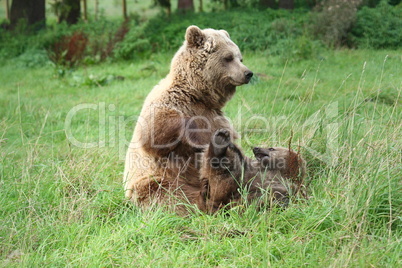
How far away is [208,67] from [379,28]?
18.4 feet

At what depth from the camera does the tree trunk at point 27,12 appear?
15.6 metres

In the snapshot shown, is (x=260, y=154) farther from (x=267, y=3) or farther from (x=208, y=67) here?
(x=267, y=3)

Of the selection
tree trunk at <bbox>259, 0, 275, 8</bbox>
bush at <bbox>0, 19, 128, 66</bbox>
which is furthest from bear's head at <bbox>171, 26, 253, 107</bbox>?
tree trunk at <bbox>259, 0, 275, 8</bbox>

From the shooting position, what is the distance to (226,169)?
13.1 feet

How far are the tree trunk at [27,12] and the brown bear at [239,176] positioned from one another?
13085 millimetres

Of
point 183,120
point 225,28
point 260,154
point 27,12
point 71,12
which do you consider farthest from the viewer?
point 71,12

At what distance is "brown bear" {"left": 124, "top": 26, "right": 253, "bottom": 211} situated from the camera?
426cm

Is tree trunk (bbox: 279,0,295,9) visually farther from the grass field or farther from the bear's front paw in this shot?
the bear's front paw

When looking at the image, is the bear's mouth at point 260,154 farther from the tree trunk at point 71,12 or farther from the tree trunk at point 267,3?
the tree trunk at point 267,3

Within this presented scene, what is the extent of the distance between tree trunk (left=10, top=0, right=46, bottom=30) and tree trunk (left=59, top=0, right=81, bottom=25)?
797 millimetres

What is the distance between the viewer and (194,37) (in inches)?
184

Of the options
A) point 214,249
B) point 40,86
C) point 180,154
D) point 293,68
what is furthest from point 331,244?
point 40,86

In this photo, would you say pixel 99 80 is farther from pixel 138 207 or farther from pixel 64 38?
pixel 138 207

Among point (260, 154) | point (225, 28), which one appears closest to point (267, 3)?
point (225, 28)
